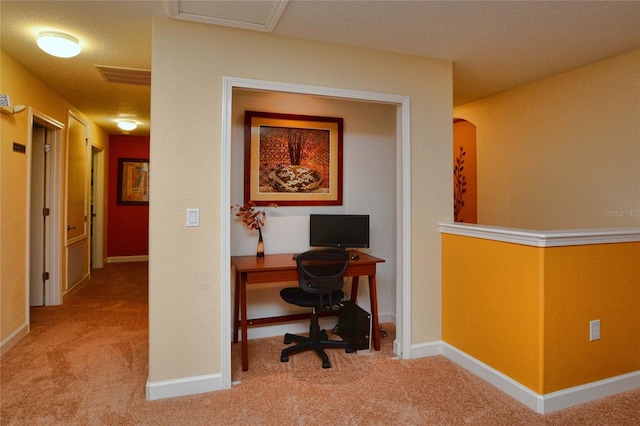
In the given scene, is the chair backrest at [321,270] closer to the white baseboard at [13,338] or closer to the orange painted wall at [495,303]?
the orange painted wall at [495,303]

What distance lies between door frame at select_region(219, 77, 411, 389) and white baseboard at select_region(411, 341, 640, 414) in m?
0.52

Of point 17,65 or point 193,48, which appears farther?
point 17,65

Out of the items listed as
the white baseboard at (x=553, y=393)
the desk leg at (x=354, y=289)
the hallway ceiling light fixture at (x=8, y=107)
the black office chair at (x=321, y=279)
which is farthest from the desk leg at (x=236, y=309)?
the hallway ceiling light fixture at (x=8, y=107)

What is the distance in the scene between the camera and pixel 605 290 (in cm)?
233

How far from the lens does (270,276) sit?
2715 mm

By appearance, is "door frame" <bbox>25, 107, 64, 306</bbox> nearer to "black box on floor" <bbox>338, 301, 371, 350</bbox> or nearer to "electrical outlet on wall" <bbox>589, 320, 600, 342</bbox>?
"black box on floor" <bbox>338, 301, 371, 350</bbox>

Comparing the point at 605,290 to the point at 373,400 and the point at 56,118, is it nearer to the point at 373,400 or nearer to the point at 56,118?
the point at 373,400

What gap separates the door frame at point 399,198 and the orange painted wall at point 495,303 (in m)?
0.34

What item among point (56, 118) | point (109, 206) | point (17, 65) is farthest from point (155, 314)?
point (109, 206)

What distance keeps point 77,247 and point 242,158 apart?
3254 mm

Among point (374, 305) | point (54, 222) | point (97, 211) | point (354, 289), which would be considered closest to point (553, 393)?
point (374, 305)

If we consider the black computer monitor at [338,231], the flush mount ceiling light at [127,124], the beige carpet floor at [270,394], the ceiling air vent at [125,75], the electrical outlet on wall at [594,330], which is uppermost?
the flush mount ceiling light at [127,124]

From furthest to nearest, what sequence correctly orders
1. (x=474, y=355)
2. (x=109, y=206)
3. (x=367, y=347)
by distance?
(x=109, y=206) → (x=367, y=347) → (x=474, y=355)

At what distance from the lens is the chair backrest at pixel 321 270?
267 cm
